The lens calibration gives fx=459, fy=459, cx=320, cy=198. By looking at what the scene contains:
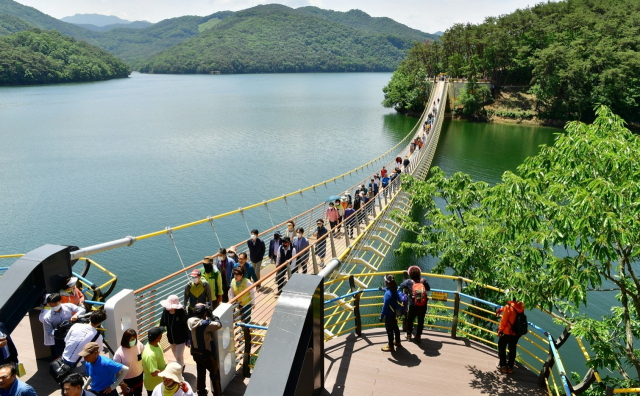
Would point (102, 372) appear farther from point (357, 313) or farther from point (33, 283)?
point (357, 313)

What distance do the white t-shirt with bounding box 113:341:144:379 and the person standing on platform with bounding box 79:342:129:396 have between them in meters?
0.18

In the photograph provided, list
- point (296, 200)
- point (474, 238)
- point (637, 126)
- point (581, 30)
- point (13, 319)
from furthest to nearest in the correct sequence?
1. point (581, 30)
2. point (637, 126)
3. point (296, 200)
4. point (474, 238)
5. point (13, 319)

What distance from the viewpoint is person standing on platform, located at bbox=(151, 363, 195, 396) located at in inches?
118

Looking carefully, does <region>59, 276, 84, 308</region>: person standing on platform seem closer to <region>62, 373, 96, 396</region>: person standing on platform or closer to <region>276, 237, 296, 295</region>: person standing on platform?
<region>62, 373, 96, 396</region>: person standing on platform

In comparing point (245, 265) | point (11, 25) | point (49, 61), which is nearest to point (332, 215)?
point (245, 265)

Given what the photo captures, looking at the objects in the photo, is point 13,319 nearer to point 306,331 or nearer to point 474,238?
point 306,331

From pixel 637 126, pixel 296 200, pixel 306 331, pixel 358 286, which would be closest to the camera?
pixel 306 331

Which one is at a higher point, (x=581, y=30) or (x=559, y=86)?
(x=581, y=30)

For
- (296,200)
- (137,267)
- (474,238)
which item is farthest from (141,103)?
(474,238)

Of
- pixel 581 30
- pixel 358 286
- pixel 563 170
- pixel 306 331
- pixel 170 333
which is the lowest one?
pixel 358 286

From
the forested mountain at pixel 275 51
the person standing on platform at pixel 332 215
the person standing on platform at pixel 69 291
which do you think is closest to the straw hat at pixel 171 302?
the person standing on platform at pixel 69 291

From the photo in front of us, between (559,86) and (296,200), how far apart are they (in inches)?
1269

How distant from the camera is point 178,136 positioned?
120 ft

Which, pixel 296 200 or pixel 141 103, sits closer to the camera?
pixel 296 200
